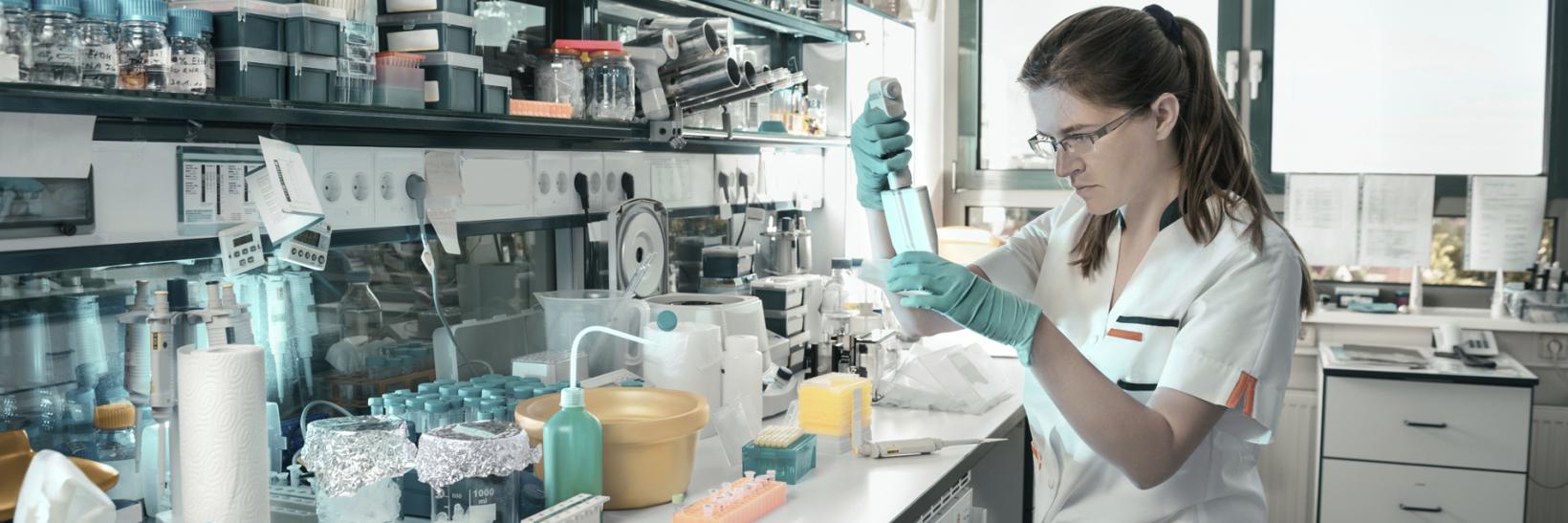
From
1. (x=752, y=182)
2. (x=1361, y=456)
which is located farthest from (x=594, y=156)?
(x=1361, y=456)

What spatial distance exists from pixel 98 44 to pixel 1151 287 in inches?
58.7

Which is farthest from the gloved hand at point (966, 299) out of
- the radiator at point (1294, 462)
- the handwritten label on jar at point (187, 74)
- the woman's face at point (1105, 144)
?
the radiator at point (1294, 462)

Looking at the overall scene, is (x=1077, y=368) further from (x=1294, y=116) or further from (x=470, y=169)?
(x=1294, y=116)

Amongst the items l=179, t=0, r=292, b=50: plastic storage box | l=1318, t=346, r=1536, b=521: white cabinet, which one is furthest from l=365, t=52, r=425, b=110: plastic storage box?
l=1318, t=346, r=1536, b=521: white cabinet

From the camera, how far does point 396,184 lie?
2.09 metres

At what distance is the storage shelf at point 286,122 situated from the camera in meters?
1.38

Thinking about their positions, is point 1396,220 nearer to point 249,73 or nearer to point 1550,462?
point 1550,462

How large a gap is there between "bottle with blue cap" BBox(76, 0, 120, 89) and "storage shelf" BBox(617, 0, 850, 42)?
4.39ft

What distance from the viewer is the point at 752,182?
11.0 ft

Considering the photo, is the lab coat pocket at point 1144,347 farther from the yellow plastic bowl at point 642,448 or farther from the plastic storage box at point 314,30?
the plastic storage box at point 314,30

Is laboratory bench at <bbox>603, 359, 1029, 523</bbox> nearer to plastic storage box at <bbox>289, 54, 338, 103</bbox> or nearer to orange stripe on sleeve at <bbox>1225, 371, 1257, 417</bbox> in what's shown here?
orange stripe on sleeve at <bbox>1225, 371, 1257, 417</bbox>

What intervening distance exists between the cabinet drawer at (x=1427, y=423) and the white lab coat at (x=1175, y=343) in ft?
6.82

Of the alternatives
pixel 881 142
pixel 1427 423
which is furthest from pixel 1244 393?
pixel 1427 423

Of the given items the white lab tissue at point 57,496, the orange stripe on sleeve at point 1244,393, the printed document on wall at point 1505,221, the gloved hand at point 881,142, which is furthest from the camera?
the printed document on wall at point 1505,221
